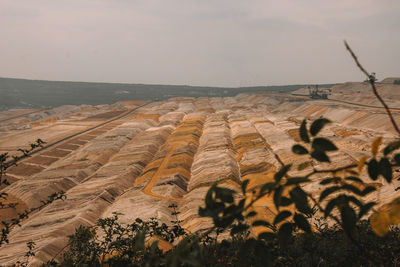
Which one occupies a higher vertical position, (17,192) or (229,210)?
(229,210)

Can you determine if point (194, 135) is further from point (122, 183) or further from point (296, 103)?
point (296, 103)

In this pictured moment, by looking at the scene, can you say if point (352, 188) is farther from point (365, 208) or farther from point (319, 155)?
point (319, 155)

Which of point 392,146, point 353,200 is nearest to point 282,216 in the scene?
point 353,200

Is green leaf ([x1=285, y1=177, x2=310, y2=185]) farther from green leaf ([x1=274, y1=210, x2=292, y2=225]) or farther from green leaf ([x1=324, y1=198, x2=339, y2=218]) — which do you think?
green leaf ([x1=274, y1=210, x2=292, y2=225])

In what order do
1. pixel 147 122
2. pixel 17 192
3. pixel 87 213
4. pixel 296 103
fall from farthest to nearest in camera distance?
pixel 296 103, pixel 147 122, pixel 17 192, pixel 87 213

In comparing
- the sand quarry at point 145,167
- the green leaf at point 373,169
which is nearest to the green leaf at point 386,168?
the green leaf at point 373,169

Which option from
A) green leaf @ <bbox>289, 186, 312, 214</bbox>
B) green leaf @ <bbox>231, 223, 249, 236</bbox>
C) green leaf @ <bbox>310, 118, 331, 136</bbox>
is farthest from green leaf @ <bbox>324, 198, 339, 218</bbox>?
green leaf @ <bbox>231, 223, 249, 236</bbox>

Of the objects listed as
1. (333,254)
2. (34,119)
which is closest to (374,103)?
(333,254)

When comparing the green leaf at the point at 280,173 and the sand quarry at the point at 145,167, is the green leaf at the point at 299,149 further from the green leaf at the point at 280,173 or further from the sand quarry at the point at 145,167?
the sand quarry at the point at 145,167
